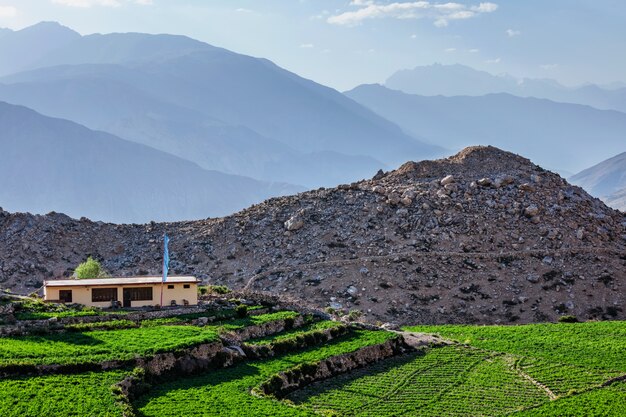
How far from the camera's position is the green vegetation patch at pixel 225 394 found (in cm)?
3906

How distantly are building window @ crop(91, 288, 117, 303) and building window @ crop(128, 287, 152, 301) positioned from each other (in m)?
1.08

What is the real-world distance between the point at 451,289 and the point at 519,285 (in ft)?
20.3

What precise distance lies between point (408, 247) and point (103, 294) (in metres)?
33.3

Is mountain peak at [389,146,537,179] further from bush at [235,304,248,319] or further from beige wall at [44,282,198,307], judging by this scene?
bush at [235,304,248,319]

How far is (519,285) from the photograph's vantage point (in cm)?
7950

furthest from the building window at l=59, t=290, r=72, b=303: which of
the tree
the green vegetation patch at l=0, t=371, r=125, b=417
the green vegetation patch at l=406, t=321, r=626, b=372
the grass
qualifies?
the green vegetation patch at l=406, t=321, r=626, b=372

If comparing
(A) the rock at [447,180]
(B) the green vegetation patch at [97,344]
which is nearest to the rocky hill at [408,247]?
(A) the rock at [447,180]

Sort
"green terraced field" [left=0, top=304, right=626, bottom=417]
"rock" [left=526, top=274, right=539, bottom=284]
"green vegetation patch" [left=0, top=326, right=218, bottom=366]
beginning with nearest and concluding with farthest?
"green terraced field" [left=0, top=304, right=626, bottom=417] < "green vegetation patch" [left=0, top=326, right=218, bottom=366] < "rock" [left=526, top=274, right=539, bottom=284]

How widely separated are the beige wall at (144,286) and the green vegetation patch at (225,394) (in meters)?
Answer: 13.0

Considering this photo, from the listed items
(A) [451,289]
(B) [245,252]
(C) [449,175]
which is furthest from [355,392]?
(C) [449,175]

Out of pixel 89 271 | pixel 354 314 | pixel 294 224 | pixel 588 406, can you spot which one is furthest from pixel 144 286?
pixel 588 406

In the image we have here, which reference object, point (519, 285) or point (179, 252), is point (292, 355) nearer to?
point (519, 285)

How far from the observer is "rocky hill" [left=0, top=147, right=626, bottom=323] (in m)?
77.8

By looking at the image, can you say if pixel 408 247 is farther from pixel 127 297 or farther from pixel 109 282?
pixel 109 282
